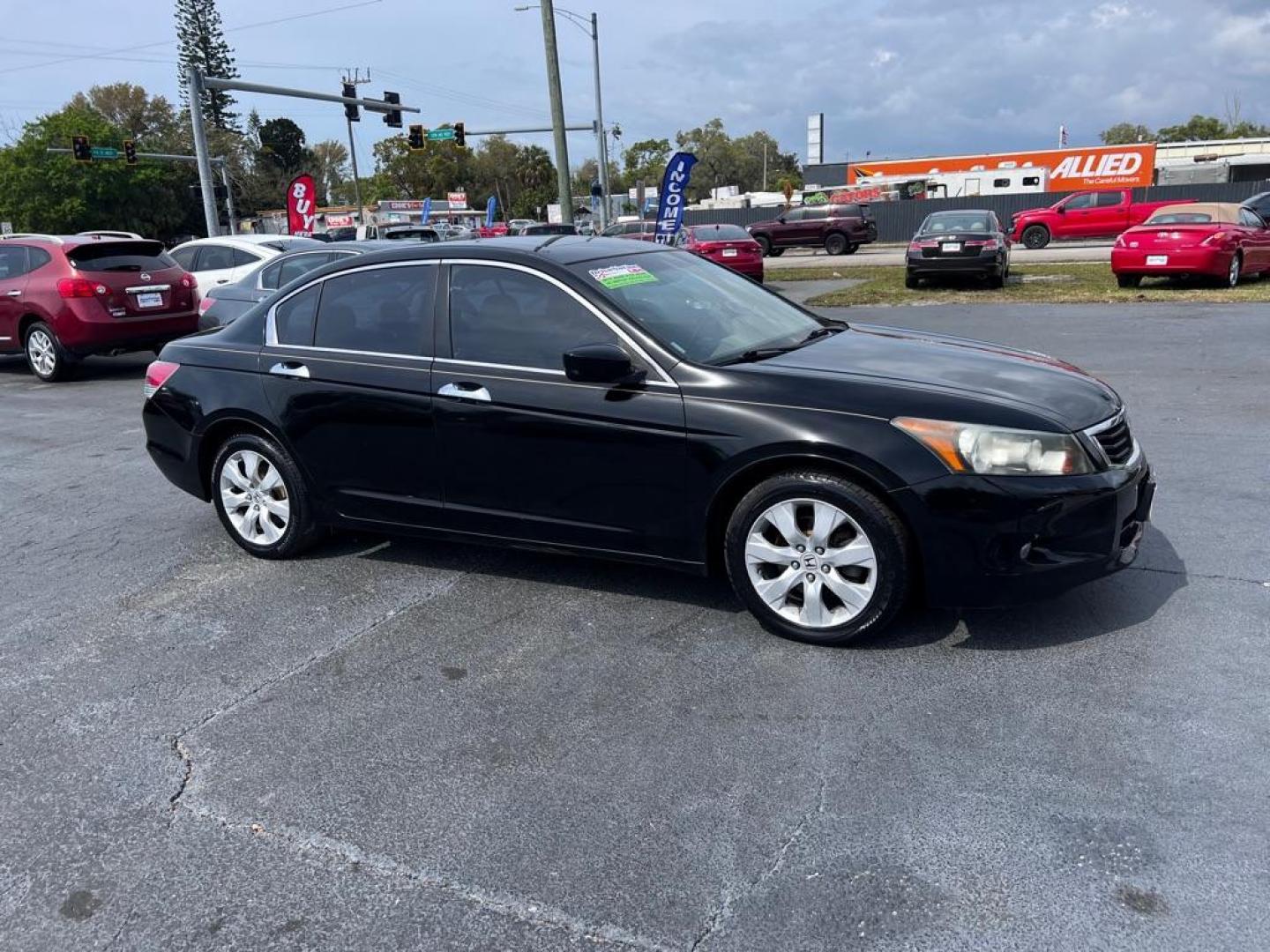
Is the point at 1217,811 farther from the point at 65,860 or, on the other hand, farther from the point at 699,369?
the point at 65,860

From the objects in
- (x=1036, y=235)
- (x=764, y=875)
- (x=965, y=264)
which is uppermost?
(x=1036, y=235)

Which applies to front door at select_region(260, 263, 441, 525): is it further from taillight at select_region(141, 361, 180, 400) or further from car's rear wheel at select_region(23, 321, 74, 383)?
car's rear wheel at select_region(23, 321, 74, 383)

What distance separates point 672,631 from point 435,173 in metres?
101

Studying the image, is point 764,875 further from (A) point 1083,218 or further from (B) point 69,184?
(B) point 69,184

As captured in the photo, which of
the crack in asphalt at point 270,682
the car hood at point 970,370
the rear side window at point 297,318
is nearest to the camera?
the crack in asphalt at point 270,682

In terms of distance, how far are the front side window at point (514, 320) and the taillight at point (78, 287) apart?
883 centimetres

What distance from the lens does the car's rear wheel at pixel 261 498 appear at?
5273 millimetres

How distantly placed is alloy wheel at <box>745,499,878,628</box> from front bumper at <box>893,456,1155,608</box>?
0.76 ft

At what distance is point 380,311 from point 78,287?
856cm

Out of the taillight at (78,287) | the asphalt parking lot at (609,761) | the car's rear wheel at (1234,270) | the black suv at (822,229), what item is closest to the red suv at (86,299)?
the taillight at (78,287)

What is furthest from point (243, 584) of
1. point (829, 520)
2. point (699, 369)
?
point (829, 520)

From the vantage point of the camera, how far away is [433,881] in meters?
2.80

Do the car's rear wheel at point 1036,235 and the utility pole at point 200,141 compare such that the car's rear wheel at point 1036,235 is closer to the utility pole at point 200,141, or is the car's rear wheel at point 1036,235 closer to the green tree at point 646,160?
the utility pole at point 200,141

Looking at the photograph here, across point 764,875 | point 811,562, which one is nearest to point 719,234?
point 811,562
